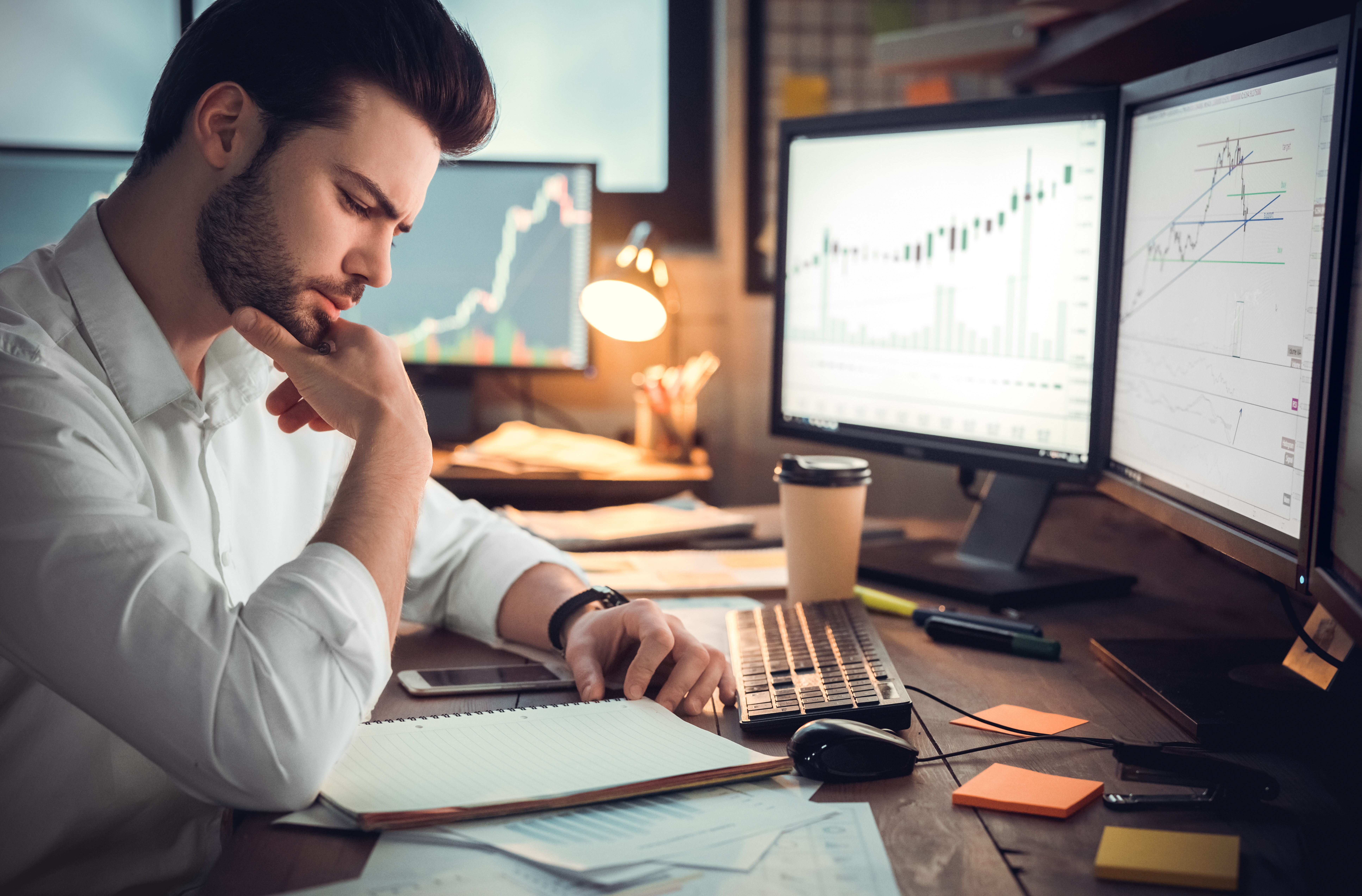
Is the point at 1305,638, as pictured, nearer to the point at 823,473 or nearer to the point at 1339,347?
the point at 1339,347

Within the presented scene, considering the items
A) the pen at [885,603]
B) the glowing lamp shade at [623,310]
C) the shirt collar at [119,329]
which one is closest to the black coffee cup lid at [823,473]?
the pen at [885,603]

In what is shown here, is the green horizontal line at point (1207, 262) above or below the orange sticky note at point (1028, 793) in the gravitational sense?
above

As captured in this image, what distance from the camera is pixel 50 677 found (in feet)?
1.95

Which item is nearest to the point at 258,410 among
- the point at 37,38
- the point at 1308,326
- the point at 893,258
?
the point at 893,258

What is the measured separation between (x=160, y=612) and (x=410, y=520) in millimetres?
173

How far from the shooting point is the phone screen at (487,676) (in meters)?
0.82

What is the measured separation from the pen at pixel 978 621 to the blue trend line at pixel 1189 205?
382 mm

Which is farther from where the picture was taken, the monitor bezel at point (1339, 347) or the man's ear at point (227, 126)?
the man's ear at point (227, 126)

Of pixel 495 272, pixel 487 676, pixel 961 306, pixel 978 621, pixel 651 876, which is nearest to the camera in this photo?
pixel 651 876

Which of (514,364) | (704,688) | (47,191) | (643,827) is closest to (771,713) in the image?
(704,688)

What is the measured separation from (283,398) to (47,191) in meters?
1.26

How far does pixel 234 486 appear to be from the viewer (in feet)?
3.14

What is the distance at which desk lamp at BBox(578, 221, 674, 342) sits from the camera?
1.70m

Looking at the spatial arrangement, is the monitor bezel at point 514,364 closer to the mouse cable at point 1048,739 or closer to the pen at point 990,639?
the pen at point 990,639
